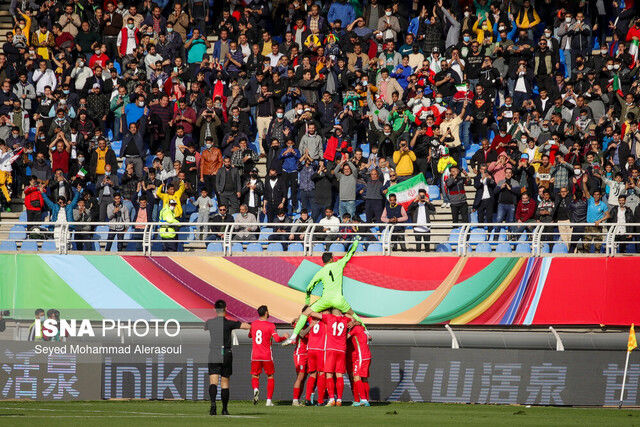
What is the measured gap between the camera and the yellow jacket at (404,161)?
97.3 ft

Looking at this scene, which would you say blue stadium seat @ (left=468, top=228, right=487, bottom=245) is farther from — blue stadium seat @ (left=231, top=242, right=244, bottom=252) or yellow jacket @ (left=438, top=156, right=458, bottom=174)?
blue stadium seat @ (left=231, top=242, right=244, bottom=252)

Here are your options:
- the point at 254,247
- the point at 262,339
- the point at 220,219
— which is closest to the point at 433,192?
the point at 254,247

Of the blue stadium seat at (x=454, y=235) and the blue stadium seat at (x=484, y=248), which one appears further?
the blue stadium seat at (x=484, y=248)

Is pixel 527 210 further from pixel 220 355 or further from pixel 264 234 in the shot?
pixel 220 355

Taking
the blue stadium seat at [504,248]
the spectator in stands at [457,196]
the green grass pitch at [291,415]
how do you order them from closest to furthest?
the green grass pitch at [291,415] < the blue stadium seat at [504,248] < the spectator in stands at [457,196]

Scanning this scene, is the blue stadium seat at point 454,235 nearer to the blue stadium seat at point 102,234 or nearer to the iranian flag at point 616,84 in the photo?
the iranian flag at point 616,84

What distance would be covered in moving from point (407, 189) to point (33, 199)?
847cm

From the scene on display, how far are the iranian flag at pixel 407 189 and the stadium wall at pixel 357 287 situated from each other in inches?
71.7

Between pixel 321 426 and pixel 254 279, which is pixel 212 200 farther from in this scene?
pixel 321 426

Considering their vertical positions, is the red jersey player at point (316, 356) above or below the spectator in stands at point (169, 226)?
below

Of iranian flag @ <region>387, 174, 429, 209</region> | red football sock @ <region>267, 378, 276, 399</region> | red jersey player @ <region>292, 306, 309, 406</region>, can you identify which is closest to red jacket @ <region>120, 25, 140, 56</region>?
iranian flag @ <region>387, 174, 429, 209</region>

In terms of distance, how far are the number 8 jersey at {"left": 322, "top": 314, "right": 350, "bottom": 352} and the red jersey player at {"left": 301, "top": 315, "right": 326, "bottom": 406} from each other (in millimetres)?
117

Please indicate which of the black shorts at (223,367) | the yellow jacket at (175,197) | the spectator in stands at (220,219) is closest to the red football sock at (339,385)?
the black shorts at (223,367)

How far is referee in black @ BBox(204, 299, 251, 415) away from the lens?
65.5ft
